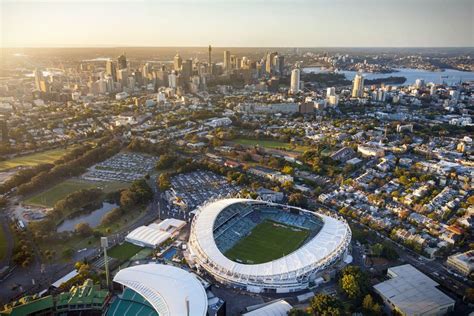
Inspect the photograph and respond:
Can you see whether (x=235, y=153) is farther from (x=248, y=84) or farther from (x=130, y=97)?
(x=248, y=84)

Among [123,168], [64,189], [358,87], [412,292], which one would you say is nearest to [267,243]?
[412,292]

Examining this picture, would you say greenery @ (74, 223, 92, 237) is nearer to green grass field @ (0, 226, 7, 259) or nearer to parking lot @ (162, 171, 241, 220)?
green grass field @ (0, 226, 7, 259)

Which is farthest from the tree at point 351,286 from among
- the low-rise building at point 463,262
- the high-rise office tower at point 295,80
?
the high-rise office tower at point 295,80

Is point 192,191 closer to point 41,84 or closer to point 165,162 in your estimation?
point 165,162

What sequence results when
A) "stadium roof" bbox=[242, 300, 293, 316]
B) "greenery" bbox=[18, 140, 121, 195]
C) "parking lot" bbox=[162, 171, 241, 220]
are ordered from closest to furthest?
1. "stadium roof" bbox=[242, 300, 293, 316]
2. "parking lot" bbox=[162, 171, 241, 220]
3. "greenery" bbox=[18, 140, 121, 195]

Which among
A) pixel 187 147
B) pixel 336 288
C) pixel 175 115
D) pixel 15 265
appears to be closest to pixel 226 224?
pixel 336 288

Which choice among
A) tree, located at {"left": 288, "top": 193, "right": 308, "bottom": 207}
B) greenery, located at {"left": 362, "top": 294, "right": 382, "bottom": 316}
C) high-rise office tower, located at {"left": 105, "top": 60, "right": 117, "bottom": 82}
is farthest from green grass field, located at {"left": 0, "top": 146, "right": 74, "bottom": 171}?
high-rise office tower, located at {"left": 105, "top": 60, "right": 117, "bottom": 82}
